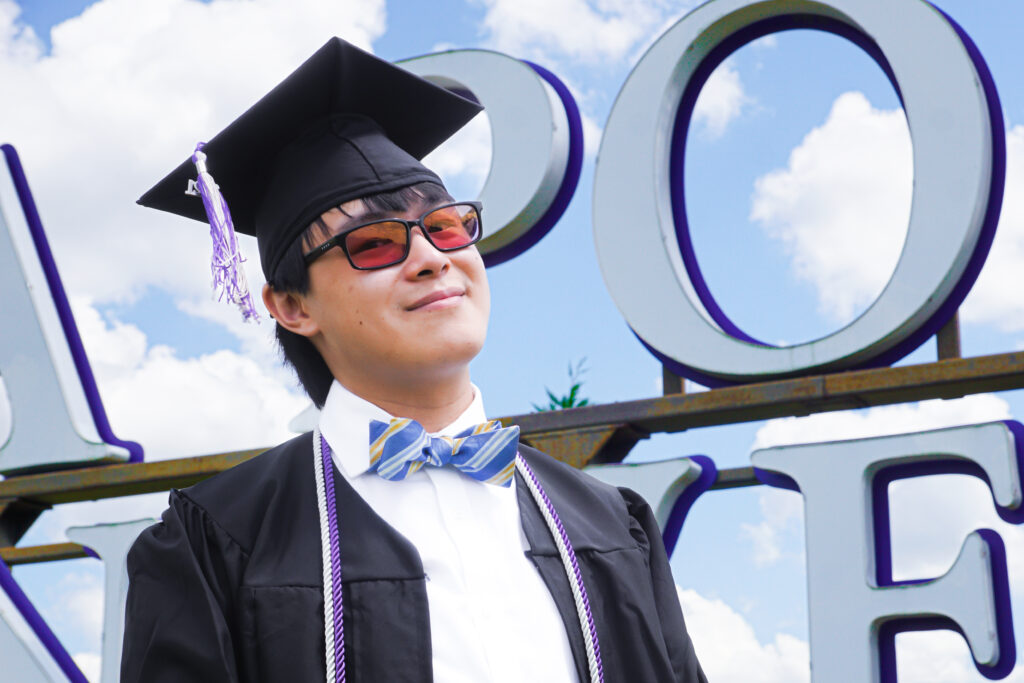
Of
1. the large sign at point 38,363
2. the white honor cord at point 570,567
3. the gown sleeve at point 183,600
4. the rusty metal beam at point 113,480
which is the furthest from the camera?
the large sign at point 38,363

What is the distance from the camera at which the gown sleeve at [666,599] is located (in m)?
1.67

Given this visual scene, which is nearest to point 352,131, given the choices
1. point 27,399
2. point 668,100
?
point 668,100

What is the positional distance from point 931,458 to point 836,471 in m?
0.34

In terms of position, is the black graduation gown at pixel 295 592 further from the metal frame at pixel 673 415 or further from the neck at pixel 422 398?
the metal frame at pixel 673 415

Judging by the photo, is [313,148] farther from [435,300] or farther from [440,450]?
[440,450]

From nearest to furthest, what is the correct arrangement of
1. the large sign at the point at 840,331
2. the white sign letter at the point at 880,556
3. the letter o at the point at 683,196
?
the white sign letter at the point at 880,556 < the large sign at the point at 840,331 < the letter o at the point at 683,196

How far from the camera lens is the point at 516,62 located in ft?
17.4

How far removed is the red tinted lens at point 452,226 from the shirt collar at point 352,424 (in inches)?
9.3

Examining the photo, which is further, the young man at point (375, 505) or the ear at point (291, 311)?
the ear at point (291, 311)

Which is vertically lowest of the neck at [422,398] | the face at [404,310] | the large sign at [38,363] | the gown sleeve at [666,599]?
the gown sleeve at [666,599]

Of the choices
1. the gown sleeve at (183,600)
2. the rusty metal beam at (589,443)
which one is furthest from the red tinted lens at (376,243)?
the rusty metal beam at (589,443)

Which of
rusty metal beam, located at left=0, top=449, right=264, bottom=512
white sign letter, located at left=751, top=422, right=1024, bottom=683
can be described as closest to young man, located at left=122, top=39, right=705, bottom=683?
white sign letter, located at left=751, top=422, right=1024, bottom=683

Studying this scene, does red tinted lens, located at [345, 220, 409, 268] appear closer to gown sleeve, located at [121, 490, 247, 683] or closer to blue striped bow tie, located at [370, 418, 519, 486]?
blue striped bow tie, located at [370, 418, 519, 486]

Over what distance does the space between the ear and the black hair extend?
1cm
